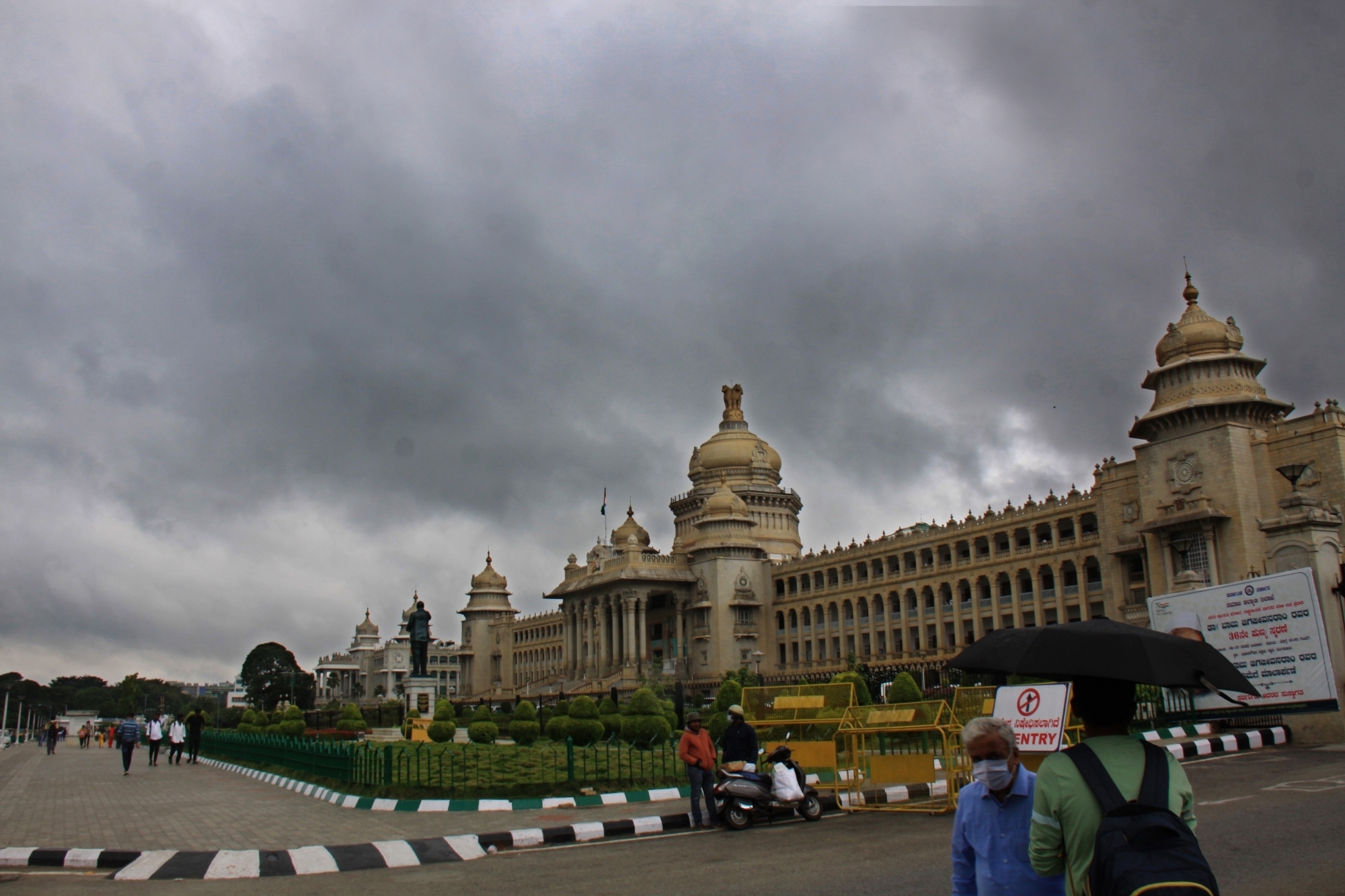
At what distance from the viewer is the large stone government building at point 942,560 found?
39.4 metres

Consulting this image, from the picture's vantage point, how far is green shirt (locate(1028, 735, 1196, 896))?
4.64 metres

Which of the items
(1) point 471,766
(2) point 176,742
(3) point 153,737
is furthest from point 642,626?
(1) point 471,766

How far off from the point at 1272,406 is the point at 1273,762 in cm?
2619

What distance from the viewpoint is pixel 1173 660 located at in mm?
5160

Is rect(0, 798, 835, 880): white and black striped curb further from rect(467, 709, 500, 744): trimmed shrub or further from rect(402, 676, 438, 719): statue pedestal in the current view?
rect(402, 676, 438, 719): statue pedestal

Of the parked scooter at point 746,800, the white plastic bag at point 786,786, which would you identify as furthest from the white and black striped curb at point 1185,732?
the parked scooter at point 746,800

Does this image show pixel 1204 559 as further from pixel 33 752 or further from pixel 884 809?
pixel 33 752

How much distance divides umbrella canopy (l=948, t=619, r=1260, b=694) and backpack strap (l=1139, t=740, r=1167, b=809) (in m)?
0.32

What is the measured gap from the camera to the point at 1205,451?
132 ft

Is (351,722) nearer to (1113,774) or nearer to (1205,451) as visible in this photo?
(1205,451)

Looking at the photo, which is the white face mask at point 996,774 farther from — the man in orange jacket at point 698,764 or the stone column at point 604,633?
the stone column at point 604,633

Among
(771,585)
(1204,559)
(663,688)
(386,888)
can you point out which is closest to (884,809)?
(386,888)

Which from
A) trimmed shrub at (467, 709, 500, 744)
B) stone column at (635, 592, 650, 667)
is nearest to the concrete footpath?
trimmed shrub at (467, 709, 500, 744)

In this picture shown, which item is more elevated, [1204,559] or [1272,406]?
[1272,406]
